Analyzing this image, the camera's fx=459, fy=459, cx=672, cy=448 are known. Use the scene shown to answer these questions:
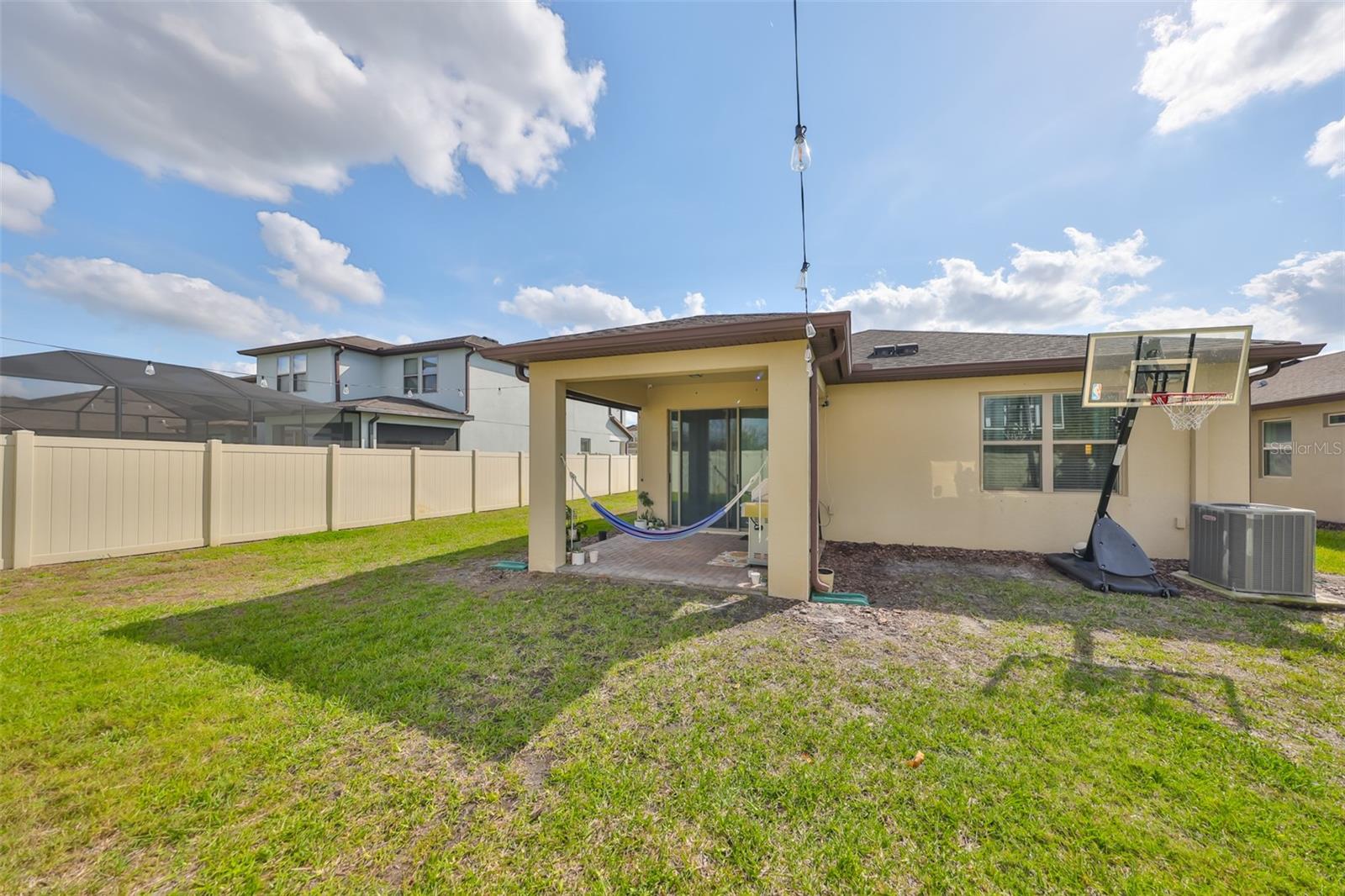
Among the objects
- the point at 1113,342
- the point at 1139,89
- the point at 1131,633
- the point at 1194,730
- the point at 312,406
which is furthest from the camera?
the point at 312,406

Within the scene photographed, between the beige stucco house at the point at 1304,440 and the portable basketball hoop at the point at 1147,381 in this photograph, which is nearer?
the portable basketball hoop at the point at 1147,381

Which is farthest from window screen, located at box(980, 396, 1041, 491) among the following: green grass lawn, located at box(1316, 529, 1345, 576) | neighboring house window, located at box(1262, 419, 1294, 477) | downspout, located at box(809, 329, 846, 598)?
neighboring house window, located at box(1262, 419, 1294, 477)

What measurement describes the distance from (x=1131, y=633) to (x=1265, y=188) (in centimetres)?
710

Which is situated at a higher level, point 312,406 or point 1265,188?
point 1265,188

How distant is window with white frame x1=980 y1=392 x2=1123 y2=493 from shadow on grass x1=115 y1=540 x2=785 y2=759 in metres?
Answer: 4.16

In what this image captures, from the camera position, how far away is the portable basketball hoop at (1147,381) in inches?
181

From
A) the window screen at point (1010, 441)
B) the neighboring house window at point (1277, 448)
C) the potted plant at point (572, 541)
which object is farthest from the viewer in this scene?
the neighboring house window at point (1277, 448)

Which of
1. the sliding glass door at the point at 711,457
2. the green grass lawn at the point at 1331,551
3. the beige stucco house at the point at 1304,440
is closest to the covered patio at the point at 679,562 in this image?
the sliding glass door at the point at 711,457

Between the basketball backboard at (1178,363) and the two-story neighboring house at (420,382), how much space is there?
1191cm

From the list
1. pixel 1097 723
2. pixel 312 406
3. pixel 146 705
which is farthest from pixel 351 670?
pixel 312 406

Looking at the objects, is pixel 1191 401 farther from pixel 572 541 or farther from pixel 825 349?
pixel 572 541

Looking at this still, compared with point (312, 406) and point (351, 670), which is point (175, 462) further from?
point (351, 670)

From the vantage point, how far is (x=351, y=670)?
9.45 feet

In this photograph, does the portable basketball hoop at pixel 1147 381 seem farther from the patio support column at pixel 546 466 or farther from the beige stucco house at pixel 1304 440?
the patio support column at pixel 546 466
